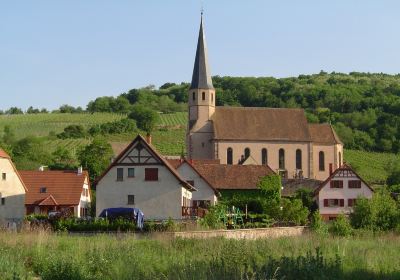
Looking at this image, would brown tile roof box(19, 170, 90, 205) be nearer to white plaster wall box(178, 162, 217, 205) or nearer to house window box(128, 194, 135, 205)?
white plaster wall box(178, 162, 217, 205)

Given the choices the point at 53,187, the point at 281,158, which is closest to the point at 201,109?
the point at 281,158

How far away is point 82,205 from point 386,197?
2508 cm

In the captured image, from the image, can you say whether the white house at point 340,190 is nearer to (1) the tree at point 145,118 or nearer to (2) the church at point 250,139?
(2) the church at point 250,139

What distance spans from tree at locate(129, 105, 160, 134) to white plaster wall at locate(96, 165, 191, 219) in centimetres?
8809

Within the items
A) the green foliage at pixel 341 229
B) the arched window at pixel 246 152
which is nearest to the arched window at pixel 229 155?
the arched window at pixel 246 152

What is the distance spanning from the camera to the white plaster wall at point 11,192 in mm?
56031

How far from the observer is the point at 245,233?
35.8 metres

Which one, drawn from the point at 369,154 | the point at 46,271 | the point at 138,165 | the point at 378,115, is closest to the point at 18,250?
the point at 46,271

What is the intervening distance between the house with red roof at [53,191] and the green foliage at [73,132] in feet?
237

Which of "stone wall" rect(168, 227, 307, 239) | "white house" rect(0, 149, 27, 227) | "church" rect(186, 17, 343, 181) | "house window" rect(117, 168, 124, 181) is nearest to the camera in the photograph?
"stone wall" rect(168, 227, 307, 239)

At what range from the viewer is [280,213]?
174 ft

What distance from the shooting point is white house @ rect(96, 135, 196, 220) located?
4956 cm

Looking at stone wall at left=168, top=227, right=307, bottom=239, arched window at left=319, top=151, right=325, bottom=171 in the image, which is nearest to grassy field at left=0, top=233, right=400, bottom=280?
stone wall at left=168, top=227, right=307, bottom=239

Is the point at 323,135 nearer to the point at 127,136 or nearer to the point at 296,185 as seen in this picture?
the point at 296,185
